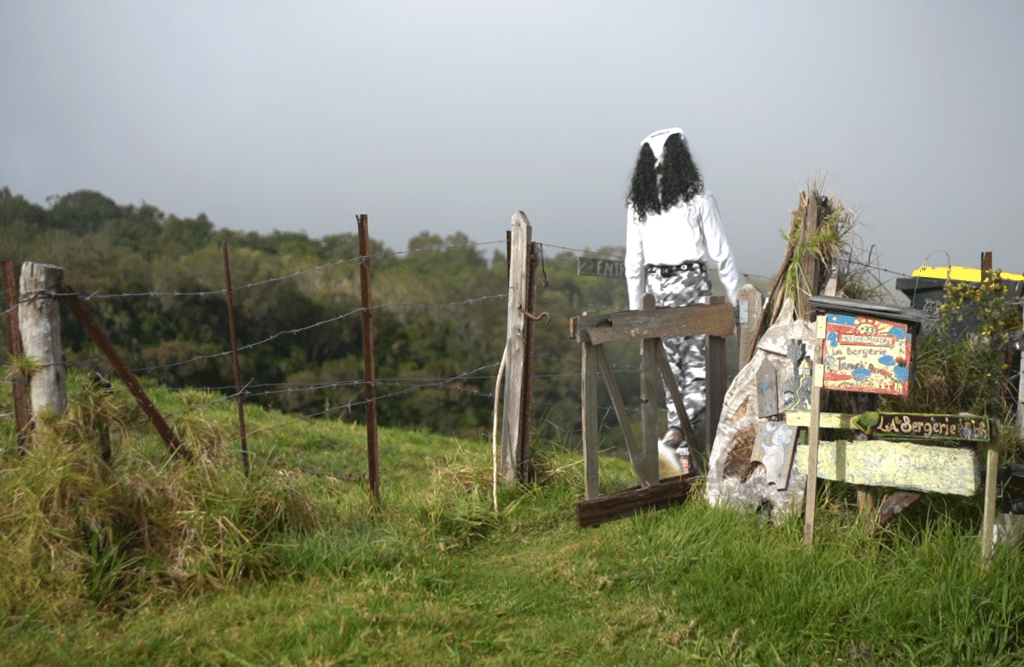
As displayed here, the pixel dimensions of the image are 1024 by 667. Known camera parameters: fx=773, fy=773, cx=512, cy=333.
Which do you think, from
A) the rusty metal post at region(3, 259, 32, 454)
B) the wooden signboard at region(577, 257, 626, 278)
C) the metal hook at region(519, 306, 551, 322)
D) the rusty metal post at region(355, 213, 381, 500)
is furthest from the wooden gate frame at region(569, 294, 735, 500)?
the rusty metal post at region(3, 259, 32, 454)

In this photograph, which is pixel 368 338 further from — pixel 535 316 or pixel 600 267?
pixel 600 267

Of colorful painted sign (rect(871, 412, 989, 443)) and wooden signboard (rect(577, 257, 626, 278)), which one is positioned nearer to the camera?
colorful painted sign (rect(871, 412, 989, 443))

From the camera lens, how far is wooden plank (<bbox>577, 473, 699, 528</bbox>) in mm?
4926

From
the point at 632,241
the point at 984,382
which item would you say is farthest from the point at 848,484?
the point at 632,241

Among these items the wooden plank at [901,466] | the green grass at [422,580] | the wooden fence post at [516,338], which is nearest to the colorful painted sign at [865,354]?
the wooden plank at [901,466]

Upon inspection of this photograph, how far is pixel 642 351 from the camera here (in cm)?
536

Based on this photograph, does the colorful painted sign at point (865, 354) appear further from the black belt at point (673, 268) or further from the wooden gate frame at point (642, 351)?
the black belt at point (673, 268)

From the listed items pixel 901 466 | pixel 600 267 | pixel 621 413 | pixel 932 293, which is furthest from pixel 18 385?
pixel 932 293

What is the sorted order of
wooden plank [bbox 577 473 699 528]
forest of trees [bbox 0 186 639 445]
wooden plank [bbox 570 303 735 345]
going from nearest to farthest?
wooden plank [bbox 577 473 699 528]
wooden plank [bbox 570 303 735 345]
forest of trees [bbox 0 186 639 445]

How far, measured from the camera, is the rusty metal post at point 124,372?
4160mm

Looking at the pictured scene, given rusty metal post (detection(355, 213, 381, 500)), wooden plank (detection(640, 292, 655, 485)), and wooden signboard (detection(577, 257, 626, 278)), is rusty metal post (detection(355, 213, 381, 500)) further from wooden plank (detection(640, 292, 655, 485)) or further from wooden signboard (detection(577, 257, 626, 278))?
wooden plank (detection(640, 292, 655, 485))

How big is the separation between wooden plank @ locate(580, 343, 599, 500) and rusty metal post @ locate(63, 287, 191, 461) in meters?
2.47

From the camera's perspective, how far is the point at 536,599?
13.4ft

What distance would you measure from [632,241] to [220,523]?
4.45 metres
